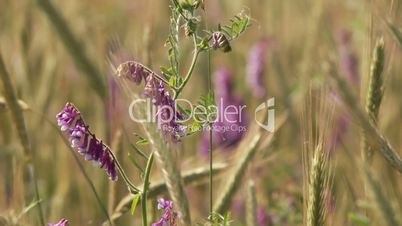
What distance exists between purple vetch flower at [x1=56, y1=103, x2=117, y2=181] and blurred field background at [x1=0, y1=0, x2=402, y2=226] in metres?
0.11

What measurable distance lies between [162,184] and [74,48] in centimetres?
46

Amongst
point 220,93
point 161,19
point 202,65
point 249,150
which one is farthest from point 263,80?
point 161,19

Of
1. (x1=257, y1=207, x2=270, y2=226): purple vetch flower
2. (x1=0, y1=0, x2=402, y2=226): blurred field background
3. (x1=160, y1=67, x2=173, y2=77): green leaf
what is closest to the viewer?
(x1=160, y1=67, x2=173, y2=77): green leaf

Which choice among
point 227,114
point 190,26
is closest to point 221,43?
point 190,26

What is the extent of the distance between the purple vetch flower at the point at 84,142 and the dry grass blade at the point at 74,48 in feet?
1.94

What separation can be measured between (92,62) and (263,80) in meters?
0.52

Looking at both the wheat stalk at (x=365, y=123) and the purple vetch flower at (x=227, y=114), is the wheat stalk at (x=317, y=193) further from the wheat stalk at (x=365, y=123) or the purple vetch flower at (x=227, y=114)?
the purple vetch flower at (x=227, y=114)

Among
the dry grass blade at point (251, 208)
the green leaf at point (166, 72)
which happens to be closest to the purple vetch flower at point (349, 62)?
the dry grass blade at point (251, 208)

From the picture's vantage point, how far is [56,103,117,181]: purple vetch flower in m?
0.71

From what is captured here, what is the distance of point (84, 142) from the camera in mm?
714

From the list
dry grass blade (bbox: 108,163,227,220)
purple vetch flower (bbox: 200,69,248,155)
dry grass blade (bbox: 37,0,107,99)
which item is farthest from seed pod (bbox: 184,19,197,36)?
purple vetch flower (bbox: 200,69,248,155)

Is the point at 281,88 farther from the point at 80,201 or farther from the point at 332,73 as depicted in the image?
the point at 332,73

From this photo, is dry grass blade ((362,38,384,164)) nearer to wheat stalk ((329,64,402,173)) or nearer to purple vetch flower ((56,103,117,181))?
wheat stalk ((329,64,402,173))

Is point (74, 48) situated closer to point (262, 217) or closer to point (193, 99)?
point (262, 217)
